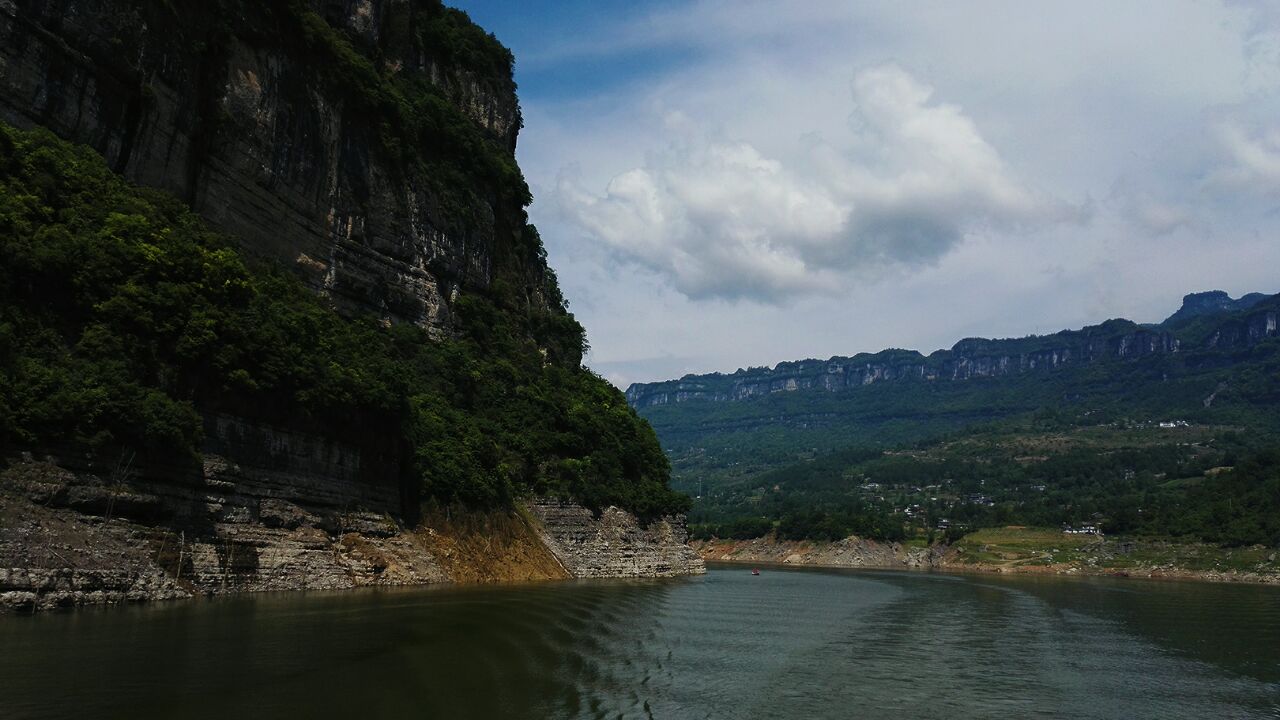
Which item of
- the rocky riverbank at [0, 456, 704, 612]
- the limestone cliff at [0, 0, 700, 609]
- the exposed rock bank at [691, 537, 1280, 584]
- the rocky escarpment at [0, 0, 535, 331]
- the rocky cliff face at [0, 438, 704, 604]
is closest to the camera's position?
the rocky riverbank at [0, 456, 704, 612]

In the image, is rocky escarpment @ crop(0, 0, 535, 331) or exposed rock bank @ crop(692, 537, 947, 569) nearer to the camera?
rocky escarpment @ crop(0, 0, 535, 331)

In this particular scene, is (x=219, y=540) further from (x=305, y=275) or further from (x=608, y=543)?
(x=608, y=543)

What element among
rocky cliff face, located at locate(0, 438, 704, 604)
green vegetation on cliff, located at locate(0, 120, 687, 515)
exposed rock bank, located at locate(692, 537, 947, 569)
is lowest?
exposed rock bank, located at locate(692, 537, 947, 569)

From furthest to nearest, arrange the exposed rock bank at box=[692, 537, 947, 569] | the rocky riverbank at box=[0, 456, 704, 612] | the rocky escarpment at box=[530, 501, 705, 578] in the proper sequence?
1. the exposed rock bank at box=[692, 537, 947, 569]
2. the rocky escarpment at box=[530, 501, 705, 578]
3. the rocky riverbank at box=[0, 456, 704, 612]

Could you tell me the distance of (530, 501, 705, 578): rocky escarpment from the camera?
242 ft

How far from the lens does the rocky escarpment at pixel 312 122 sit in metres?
48.0

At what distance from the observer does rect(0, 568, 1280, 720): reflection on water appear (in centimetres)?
2012

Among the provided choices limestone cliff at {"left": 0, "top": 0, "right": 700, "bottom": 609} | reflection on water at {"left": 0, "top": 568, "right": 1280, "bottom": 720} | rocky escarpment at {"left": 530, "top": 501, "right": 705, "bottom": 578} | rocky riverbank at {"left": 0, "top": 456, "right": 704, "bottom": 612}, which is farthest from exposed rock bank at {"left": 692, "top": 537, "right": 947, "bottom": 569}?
reflection on water at {"left": 0, "top": 568, "right": 1280, "bottom": 720}

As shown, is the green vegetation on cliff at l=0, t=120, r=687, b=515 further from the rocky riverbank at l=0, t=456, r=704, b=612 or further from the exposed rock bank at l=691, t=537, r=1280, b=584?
the exposed rock bank at l=691, t=537, r=1280, b=584

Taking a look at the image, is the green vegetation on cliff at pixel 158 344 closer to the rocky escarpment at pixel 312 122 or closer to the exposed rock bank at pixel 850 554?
the rocky escarpment at pixel 312 122

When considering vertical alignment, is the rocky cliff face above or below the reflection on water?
above

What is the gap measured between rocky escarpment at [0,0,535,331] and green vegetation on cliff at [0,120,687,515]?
20.9 feet

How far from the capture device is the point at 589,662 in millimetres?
28297

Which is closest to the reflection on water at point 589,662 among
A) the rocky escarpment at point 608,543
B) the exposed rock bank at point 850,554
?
the rocky escarpment at point 608,543
